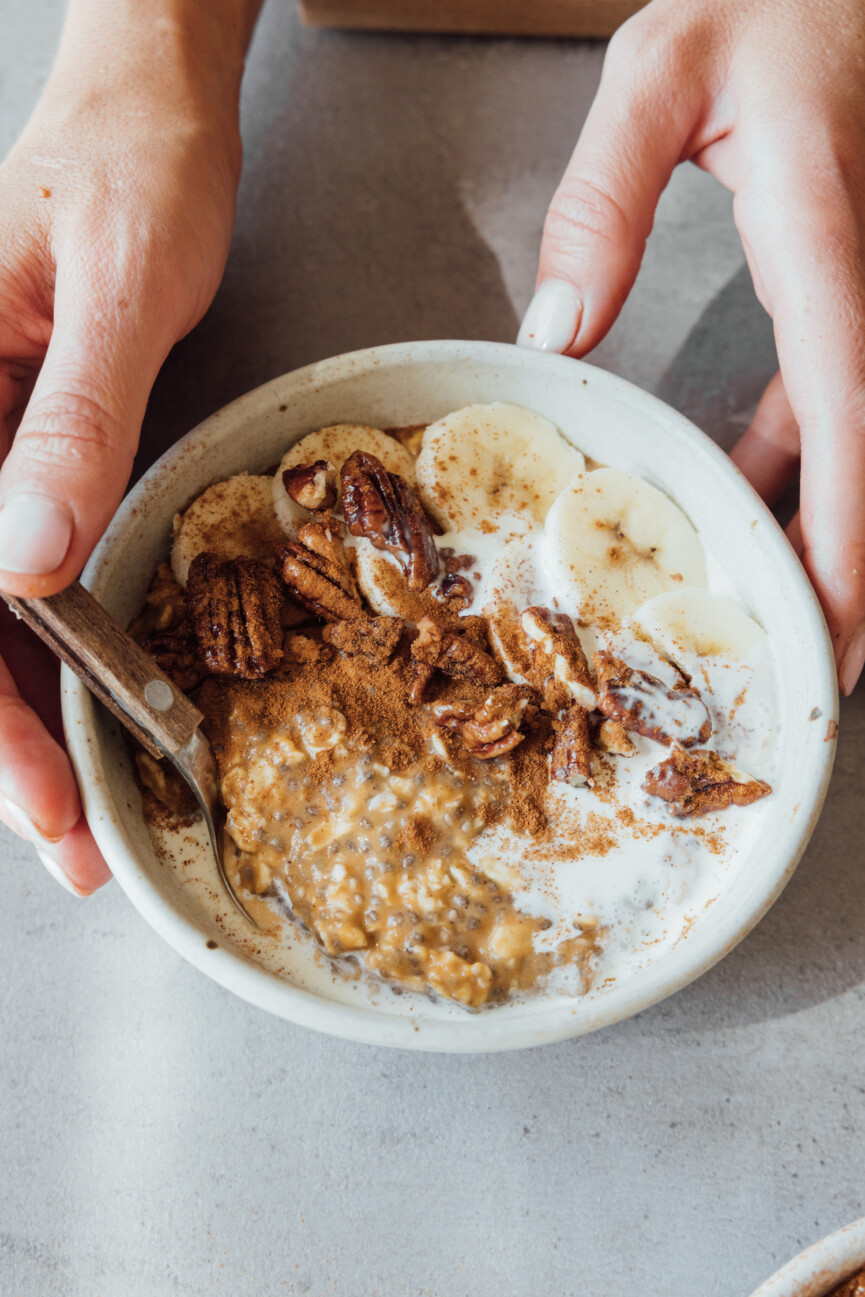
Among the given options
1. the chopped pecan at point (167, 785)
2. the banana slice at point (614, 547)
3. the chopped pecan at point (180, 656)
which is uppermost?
the banana slice at point (614, 547)

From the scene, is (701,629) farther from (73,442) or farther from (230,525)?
(73,442)

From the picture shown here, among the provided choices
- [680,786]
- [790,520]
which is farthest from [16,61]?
[680,786]

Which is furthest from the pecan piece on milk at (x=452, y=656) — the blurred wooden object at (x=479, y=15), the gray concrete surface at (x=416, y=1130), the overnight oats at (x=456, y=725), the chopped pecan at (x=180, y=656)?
the blurred wooden object at (x=479, y=15)

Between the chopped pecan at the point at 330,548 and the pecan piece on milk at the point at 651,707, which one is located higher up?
the chopped pecan at the point at 330,548

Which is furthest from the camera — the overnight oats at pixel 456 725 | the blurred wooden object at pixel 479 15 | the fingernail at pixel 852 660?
the blurred wooden object at pixel 479 15

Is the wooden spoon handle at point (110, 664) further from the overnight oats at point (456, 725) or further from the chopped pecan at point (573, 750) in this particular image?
the chopped pecan at point (573, 750)

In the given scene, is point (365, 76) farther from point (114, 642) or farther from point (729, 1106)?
point (729, 1106)
